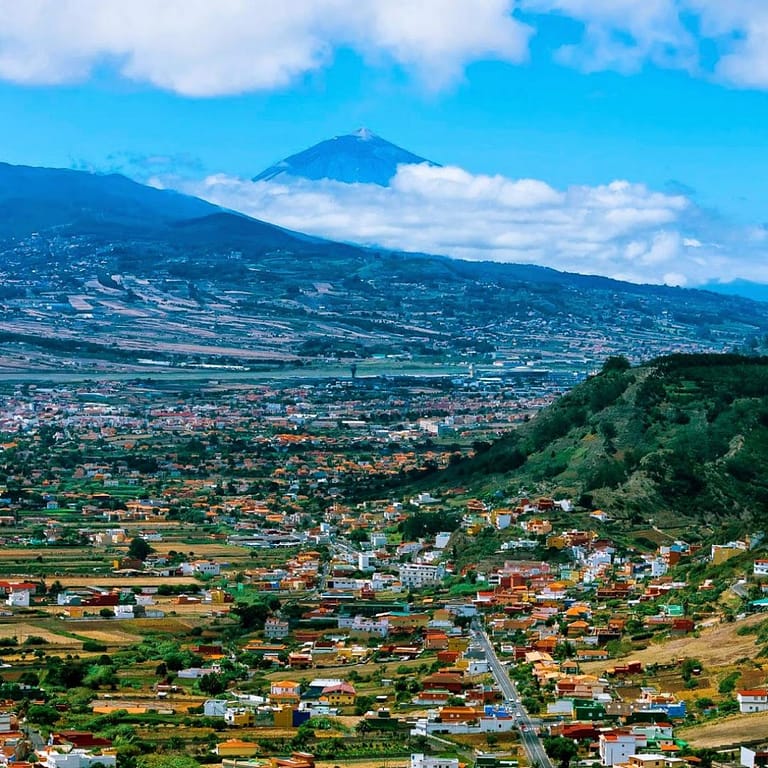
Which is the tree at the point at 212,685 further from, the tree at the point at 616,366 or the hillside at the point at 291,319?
the hillside at the point at 291,319

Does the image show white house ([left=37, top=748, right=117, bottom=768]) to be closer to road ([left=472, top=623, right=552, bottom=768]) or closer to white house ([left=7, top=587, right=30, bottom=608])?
road ([left=472, top=623, right=552, bottom=768])

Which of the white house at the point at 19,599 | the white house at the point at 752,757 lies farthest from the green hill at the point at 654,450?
the white house at the point at 752,757

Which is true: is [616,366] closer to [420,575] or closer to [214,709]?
[420,575]

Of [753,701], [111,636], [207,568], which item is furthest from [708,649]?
[207,568]

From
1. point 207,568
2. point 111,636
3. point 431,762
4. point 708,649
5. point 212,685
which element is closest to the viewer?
point 431,762

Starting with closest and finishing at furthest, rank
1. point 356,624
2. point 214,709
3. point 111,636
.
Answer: point 214,709, point 111,636, point 356,624

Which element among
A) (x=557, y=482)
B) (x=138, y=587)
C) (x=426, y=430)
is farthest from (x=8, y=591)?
(x=426, y=430)
